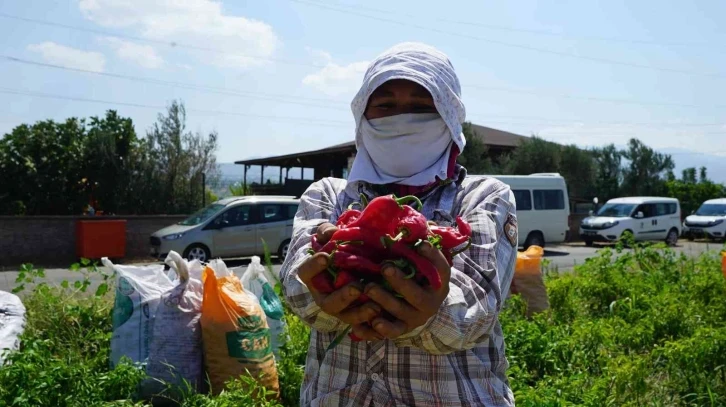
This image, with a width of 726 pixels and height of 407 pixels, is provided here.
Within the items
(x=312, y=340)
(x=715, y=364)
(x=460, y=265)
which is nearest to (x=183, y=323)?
(x=312, y=340)

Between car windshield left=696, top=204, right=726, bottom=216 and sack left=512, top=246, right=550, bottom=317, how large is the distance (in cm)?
2261

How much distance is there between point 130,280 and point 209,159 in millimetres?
17888

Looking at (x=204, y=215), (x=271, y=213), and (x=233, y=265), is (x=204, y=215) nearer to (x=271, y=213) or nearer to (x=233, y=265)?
(x=233, y=265)

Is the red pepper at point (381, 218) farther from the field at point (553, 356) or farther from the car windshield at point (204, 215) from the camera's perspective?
the car windshield at point (204, 215)

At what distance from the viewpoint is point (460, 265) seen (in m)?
1.60

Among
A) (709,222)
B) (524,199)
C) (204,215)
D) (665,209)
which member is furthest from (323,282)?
(709,222)

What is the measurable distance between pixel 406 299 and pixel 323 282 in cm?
19

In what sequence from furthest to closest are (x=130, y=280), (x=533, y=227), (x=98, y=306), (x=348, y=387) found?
(x=533, y=227)
(x=98, y=306)
(x=130, y=280)
(x=348, y=387)

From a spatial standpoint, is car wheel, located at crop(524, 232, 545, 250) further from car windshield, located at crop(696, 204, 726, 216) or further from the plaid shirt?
the plaid shirt

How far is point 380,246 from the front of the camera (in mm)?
1422

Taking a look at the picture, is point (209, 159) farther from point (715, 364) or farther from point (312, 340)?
point (312, 340)

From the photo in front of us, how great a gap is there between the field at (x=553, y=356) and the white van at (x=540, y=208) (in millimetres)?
11765

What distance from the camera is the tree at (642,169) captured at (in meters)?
34.5

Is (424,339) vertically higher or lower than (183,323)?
higher
